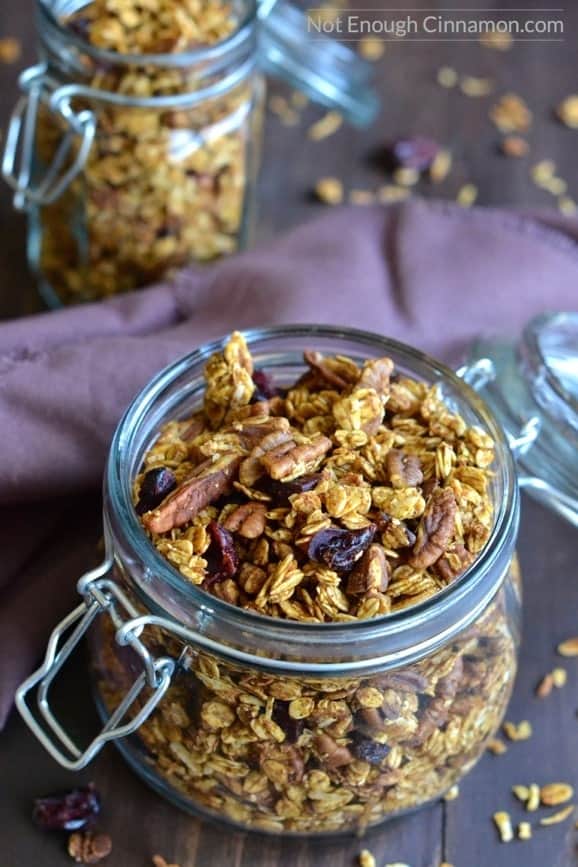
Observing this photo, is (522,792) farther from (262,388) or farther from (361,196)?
(361,196)

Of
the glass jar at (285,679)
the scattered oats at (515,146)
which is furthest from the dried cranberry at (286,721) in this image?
the scattered oats at (515,146)

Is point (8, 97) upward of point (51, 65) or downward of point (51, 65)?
downward

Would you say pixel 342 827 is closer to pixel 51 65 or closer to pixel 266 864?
pixel 266 864

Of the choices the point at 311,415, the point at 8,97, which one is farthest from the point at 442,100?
the point at 311,415

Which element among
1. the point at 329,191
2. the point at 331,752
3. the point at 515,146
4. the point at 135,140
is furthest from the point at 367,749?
the point at 515,146

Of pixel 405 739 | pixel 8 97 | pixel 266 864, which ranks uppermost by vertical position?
pixel 8 97

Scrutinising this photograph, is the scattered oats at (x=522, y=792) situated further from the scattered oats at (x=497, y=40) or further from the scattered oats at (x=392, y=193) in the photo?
the scattered oats at (x=497, y=40)
